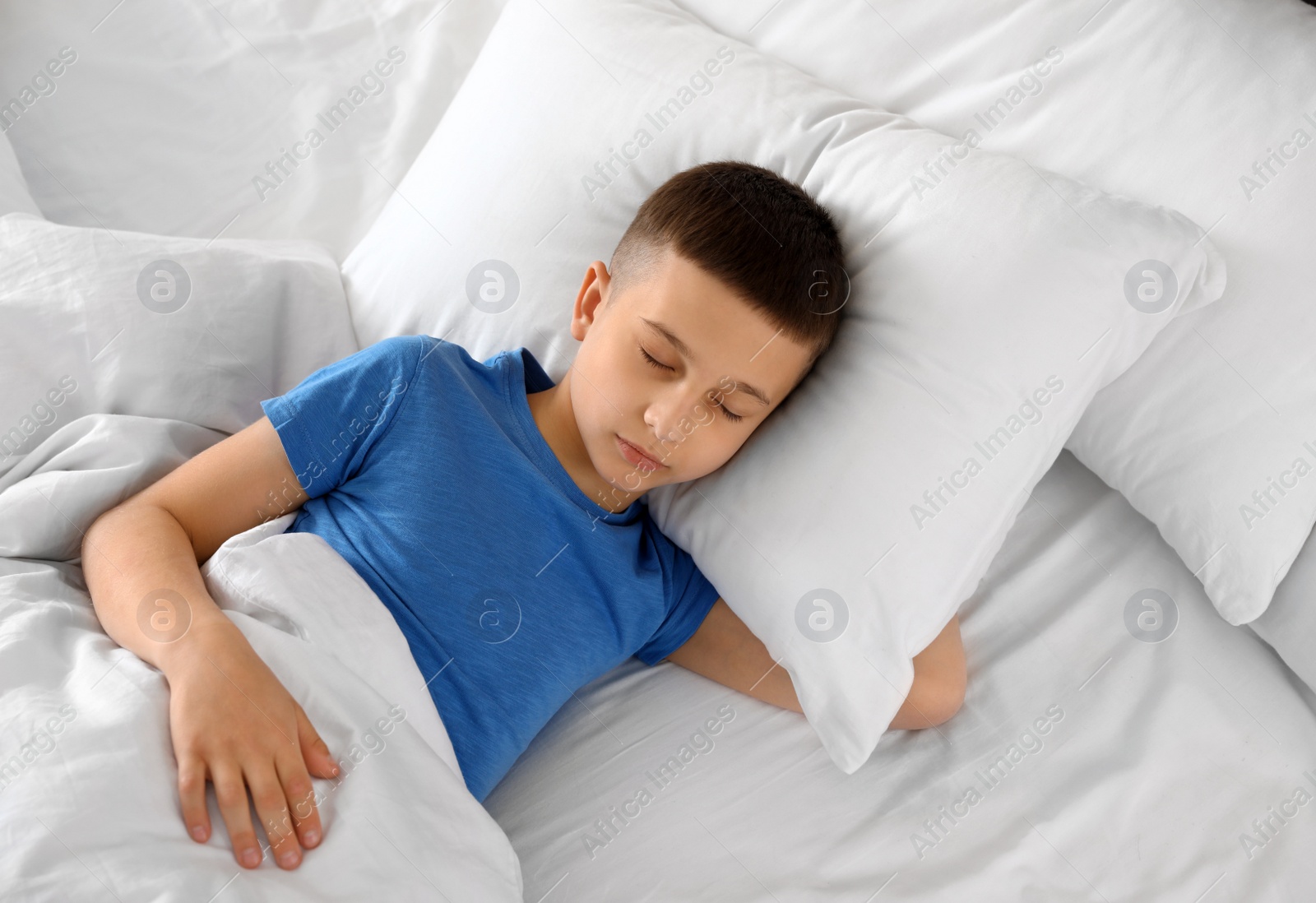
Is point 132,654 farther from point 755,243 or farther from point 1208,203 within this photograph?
point 1208,203

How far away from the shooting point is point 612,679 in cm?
108

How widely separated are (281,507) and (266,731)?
27 centimetres

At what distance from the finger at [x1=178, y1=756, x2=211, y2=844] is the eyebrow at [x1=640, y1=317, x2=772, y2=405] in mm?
527

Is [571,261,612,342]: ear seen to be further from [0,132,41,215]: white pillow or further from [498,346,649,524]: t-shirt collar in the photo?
[0,132,41,215]: white pillow

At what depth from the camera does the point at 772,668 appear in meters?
1.05

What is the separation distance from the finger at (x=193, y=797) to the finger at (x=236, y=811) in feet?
0.03

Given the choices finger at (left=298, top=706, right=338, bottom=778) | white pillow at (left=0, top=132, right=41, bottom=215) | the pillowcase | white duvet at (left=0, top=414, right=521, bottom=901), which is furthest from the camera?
white pillow at (left=0, top=132, right=41, bottom=215)

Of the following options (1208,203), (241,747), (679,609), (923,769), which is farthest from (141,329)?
(1208,203)

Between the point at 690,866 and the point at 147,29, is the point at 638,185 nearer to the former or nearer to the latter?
the point at 690,866

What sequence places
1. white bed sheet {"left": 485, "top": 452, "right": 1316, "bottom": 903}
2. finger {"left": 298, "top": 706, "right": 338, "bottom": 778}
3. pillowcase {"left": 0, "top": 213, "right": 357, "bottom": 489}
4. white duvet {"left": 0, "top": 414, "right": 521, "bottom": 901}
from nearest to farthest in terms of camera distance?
white duvet {"left": 0, "top": 414, "right": 521, "bottom": 901} < finger {"left": 298, "top": 706, "right": 338, "bottom": 778} < white bed sheet {"left": 485, "top": 452, "right": 1316, "bottom": 903} < pillowcase {"left": 0, "top": 213, "right": 357, "bottom": 489}

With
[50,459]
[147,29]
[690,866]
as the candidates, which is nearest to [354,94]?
[147,29]

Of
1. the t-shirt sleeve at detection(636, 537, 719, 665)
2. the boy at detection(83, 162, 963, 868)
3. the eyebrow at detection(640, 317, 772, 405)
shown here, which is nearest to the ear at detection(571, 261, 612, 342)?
the boy at detection(83, 162, 963, 868)

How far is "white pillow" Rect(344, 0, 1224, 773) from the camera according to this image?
0.94 m

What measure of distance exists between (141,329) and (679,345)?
576 mm
